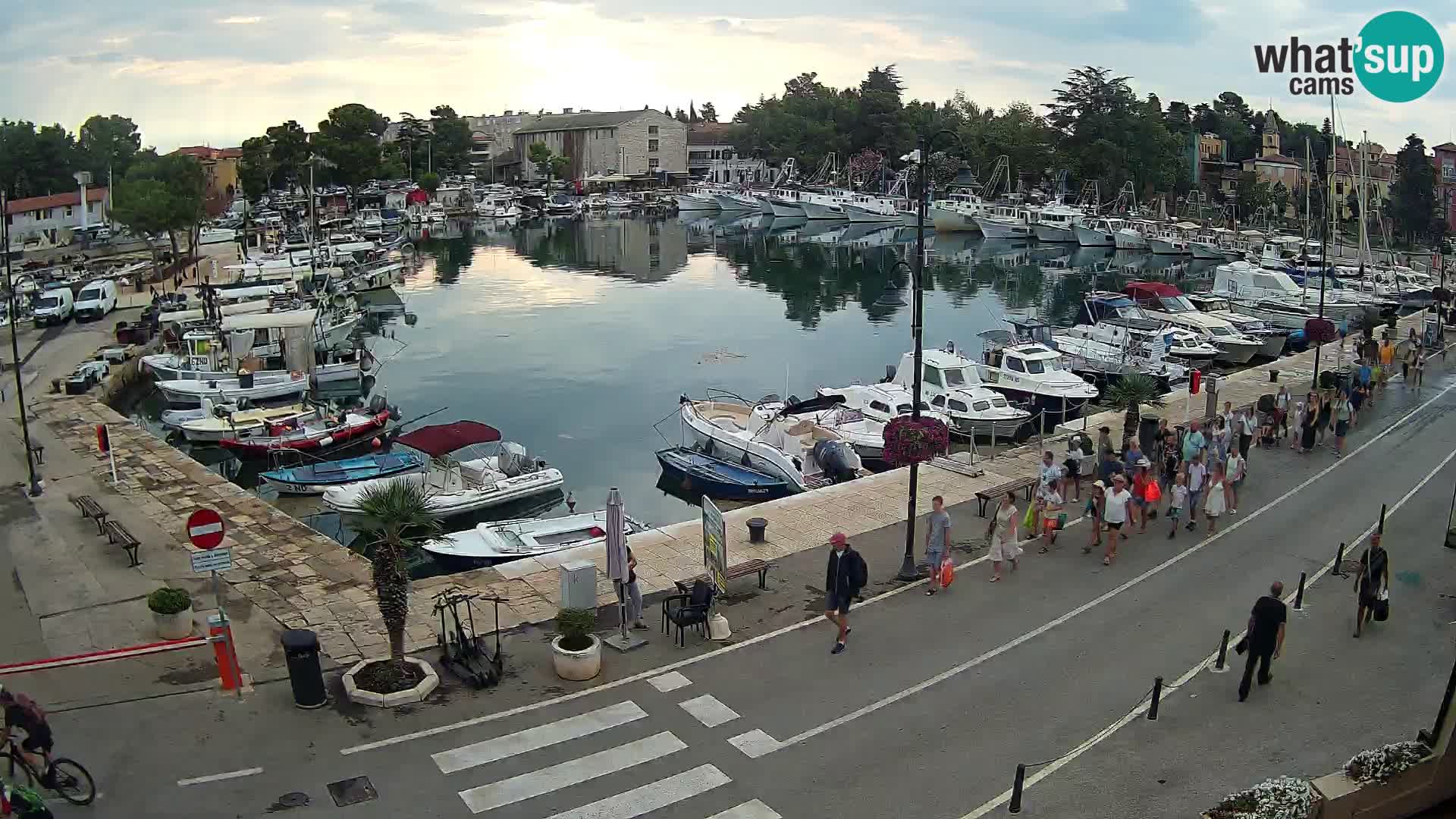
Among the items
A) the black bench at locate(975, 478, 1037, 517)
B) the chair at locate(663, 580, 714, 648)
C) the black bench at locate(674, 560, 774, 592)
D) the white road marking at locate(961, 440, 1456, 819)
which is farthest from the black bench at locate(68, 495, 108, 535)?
the white road marking at locate(961, 440, 1456, 819)

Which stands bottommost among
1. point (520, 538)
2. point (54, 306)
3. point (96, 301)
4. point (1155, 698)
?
point (520, 538)

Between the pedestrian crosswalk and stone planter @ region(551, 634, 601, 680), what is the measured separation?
0.85 m

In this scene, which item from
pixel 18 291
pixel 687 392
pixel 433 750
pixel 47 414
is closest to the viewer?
pixel 433 750

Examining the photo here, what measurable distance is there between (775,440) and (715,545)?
14.3 m

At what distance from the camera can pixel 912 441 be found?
18328 mm

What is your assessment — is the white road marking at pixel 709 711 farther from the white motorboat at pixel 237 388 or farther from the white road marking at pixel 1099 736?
the white motorboat at pixel 237 388

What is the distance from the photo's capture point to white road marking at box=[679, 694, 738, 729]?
517 inches

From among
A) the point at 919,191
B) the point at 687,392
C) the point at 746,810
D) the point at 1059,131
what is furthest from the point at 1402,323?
the point at 1059,131

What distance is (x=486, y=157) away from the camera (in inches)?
7717

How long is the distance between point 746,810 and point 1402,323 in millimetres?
48973

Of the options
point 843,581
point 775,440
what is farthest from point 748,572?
point 775,440

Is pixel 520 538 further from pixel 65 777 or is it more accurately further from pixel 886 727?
pixel 65 777

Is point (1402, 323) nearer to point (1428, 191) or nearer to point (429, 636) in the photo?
point (1428, 191)

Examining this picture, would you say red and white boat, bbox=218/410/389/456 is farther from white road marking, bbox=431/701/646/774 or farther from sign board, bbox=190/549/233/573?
white road marking, bbox=431/701/646/774
